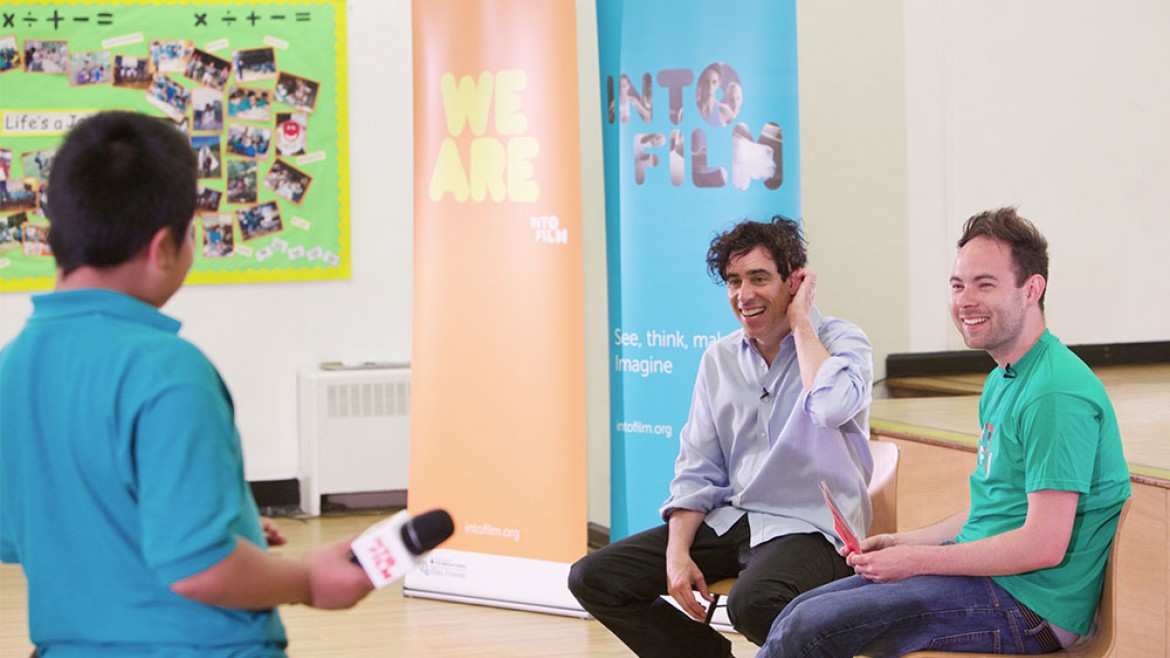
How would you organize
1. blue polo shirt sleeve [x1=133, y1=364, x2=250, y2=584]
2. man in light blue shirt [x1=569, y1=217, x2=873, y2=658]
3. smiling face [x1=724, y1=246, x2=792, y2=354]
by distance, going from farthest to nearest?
smiling face [x1=724, y1=246, x2=792, y2=354]
man in light blue shirt [x1=569, y1=217, x2=873, y2=658]
blue polo shirt sleeve [x1=133, y1=364, x2=250, y2=584]

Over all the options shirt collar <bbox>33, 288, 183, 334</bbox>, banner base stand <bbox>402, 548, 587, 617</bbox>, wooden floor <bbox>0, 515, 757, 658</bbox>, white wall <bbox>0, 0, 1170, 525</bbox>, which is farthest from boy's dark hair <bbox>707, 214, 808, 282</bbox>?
white wall <bbox>0, 0, 1170, 525</bbox>

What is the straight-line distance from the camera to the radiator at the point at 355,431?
5770mm

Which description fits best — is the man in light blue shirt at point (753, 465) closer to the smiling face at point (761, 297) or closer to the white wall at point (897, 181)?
the smiling face at point (761, 297)

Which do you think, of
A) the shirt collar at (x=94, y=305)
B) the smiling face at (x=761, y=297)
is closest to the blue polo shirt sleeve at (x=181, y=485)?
the shirt collar at (x=94, y=305)

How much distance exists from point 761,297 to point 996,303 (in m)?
0.81

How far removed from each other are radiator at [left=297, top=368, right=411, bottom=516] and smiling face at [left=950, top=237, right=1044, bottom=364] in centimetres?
386

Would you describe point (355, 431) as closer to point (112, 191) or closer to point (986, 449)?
point (986, 449)

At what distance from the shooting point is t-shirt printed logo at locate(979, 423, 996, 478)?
2248 mm

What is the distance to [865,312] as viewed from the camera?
5.33 metres

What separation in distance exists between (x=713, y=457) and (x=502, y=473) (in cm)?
134

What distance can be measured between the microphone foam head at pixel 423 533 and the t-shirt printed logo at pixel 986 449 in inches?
48.0

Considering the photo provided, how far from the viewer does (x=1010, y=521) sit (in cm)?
219

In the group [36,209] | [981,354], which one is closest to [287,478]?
[36,209]

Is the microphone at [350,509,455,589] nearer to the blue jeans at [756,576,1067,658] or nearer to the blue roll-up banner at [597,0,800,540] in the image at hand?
the blue jeans at [756,576,1067,658]
